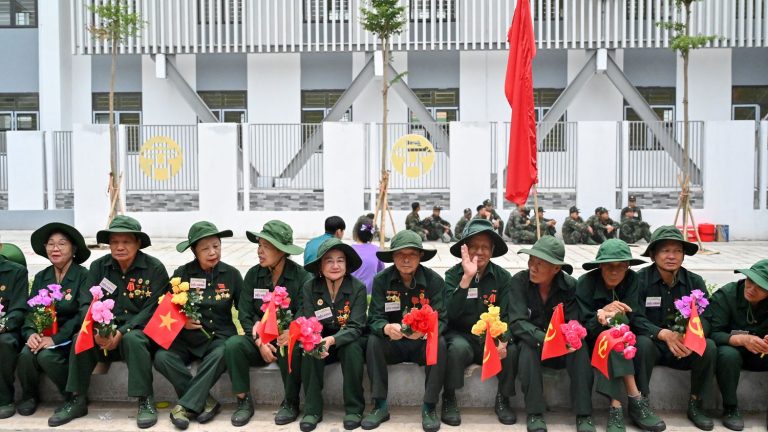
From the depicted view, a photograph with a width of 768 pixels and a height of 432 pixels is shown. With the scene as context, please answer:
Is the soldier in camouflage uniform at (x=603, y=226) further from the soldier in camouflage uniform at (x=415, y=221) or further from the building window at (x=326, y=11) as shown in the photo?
the building window at (x=326, y=11)

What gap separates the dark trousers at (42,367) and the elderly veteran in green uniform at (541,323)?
3.32 m

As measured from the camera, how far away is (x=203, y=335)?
17.5 feet

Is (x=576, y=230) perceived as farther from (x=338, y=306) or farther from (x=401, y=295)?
(x=338, y=306)

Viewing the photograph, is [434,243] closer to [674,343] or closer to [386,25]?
[386,25]

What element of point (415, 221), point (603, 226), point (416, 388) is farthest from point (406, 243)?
point (603, 226)

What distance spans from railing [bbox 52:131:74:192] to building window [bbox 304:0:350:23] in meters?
7.59

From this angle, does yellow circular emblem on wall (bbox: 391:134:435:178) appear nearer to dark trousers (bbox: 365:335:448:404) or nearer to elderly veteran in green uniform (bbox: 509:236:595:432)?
elderly veteran in green uniform (bbox: 509:236:595:432)

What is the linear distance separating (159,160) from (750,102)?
57.3ft

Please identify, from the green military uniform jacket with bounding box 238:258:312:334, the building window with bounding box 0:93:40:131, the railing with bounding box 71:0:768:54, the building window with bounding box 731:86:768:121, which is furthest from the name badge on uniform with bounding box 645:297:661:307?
the building window with bounding box 0:93:40:131

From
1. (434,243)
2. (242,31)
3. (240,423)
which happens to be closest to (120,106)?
(242,31)

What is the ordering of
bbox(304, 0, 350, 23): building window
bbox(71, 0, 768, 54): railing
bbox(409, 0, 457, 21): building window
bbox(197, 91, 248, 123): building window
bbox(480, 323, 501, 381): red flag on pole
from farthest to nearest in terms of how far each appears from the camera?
bbox(197, 91, 248, 123): building window < bbox(304, 0, 350, 23): building window < bbox(409, 0, 457, 21): building window < bbox(71, 0, 768, 54): railing < bbox(480, 323, 501, 381): red flag on pole

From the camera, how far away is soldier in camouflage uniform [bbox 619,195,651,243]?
56.1 feet

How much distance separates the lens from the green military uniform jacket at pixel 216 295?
5402mm

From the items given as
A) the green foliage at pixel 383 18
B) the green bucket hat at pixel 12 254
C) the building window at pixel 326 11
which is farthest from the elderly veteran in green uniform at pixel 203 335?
the building window at pixel 326 11
